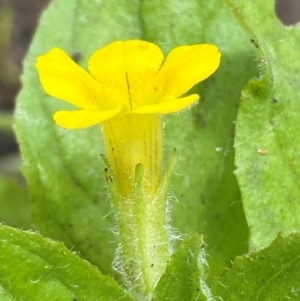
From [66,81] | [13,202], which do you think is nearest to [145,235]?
[66,81]

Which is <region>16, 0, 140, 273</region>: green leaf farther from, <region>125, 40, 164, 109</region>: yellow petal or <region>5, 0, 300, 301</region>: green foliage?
<region>125, 40, 164, 109</region>: yellow petal

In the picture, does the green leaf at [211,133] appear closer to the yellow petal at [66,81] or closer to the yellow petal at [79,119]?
the yellow petal at [66,81]

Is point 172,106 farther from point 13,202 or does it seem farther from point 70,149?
point 13,202

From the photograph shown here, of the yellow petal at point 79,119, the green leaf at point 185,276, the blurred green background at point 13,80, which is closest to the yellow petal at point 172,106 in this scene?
the yellow petal at point 79,119

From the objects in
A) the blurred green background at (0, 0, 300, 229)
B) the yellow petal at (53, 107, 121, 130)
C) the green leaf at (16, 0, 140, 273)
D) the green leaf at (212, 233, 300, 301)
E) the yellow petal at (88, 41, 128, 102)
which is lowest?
the blurred green background at (0, 0, 300, 229)

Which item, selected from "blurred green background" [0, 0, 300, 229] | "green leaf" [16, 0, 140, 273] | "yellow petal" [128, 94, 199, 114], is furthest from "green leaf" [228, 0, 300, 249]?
"blurred green background" [0, 0, 300, 229]

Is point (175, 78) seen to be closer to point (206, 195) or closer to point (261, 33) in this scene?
point (261, 33)
